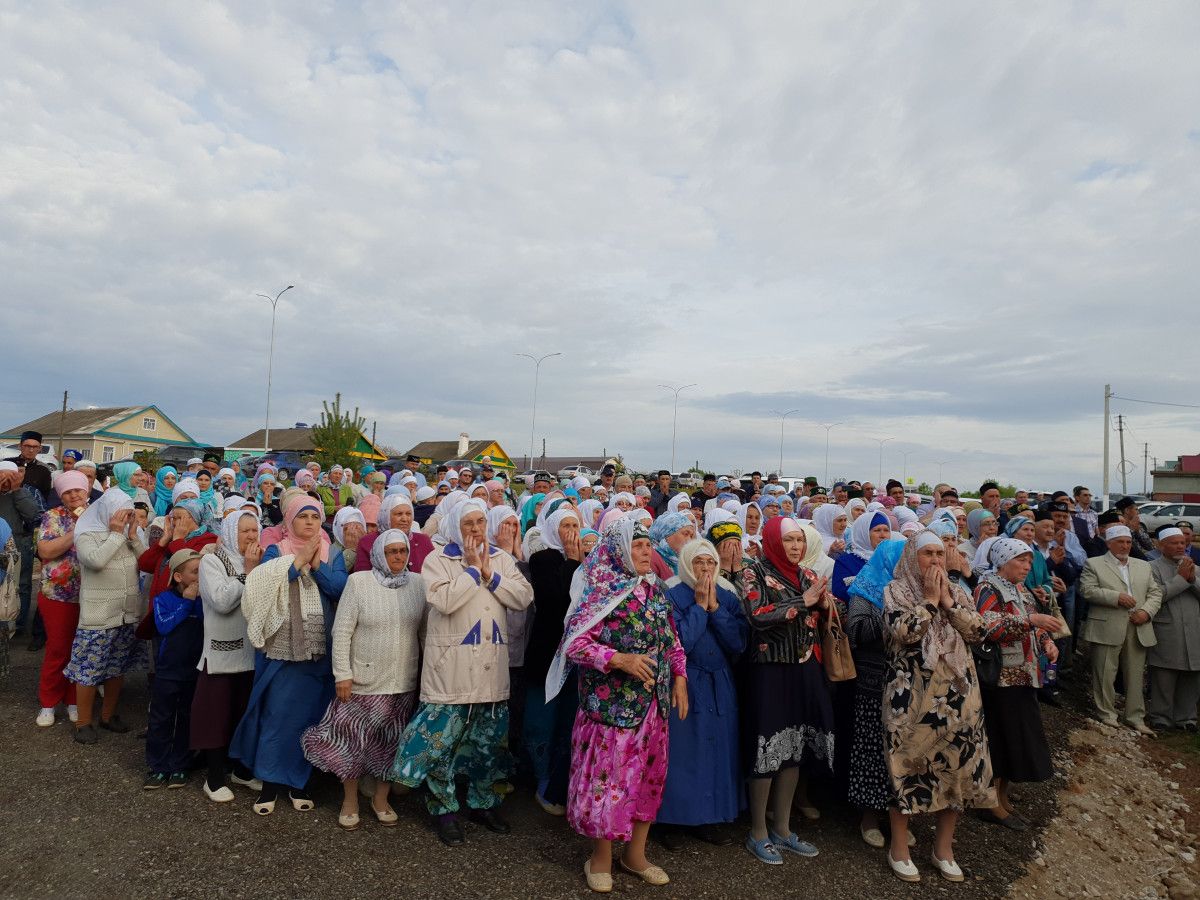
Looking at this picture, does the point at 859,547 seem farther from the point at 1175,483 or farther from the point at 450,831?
the point at 1175,483

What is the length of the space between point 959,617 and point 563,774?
2342mm

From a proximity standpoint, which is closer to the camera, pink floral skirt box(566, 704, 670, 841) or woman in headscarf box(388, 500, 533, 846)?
pink floral skirt box(566, 704, 670, 841)

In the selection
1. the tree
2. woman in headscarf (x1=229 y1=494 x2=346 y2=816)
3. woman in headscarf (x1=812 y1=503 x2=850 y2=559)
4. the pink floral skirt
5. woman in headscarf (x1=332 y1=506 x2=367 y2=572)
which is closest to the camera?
the pink floral skirt

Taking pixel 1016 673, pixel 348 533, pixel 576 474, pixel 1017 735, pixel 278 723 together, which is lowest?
pixel 278 723

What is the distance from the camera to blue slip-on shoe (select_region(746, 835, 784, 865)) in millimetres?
3625

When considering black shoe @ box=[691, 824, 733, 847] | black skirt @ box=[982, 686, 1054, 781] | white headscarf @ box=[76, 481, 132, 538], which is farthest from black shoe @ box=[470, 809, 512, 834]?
white headscarf @ box=[76, 481, 132, 538]

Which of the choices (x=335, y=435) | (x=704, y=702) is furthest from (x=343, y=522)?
(x=335, y=435)

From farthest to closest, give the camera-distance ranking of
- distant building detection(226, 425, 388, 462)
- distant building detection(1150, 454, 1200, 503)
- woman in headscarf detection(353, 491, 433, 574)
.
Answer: distant building detection(226, 425, 388, 462)
distant building detection(1150, 454, 1200, 503)
woman in headscarf detection(353, 491, 433, 574)

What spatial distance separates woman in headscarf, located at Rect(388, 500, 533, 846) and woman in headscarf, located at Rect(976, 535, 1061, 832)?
2.58 meters

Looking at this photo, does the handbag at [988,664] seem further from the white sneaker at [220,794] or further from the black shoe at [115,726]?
the black shoe at [115,726]

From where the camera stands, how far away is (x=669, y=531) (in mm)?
3807

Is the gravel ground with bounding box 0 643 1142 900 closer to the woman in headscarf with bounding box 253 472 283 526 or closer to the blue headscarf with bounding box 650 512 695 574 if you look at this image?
the blue headscarf with bounding box 650 512 695 574

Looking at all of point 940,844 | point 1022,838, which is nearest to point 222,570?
point 940,844

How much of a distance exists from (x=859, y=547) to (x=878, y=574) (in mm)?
1403
